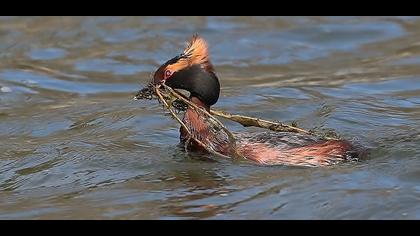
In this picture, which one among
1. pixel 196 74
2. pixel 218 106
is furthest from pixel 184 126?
pixel 218 106

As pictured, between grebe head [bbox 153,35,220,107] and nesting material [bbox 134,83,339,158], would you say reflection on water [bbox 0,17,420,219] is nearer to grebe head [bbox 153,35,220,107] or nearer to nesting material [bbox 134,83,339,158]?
nesting material [bbox 134,83,339,158]

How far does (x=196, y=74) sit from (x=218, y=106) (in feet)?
8.65

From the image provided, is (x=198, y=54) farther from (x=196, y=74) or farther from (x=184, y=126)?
(x=184, y=126)

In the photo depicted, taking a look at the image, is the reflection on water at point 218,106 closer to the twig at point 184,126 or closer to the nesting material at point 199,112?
the twig at point 184,126

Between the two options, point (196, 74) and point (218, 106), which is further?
point (218, 106)

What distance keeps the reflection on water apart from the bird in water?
0.11 meters

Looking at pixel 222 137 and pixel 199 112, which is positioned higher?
pixel 199 112

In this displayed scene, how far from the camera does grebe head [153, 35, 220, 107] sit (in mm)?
9109

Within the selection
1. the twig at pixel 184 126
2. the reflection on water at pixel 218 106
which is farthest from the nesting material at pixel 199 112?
the reflection on water at pixel 218 106

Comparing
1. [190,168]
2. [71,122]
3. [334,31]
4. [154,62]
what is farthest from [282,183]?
[334,31]

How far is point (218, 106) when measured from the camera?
1173 centimetres

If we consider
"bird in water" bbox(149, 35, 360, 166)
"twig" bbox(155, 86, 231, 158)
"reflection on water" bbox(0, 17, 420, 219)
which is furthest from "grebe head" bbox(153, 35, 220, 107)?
"reflection on water" bbox(0, 17, 420, 219)

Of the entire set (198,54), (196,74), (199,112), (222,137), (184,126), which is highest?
(198,54)

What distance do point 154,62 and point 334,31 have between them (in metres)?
2.81
